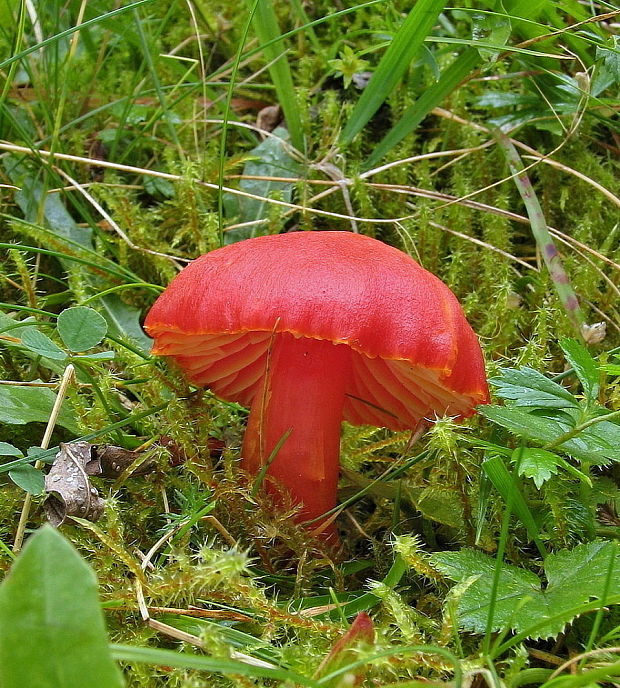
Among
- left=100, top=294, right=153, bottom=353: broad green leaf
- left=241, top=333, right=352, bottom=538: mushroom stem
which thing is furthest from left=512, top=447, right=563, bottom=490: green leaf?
left=100, top=294, right=153, bottom=353: broad green leaf

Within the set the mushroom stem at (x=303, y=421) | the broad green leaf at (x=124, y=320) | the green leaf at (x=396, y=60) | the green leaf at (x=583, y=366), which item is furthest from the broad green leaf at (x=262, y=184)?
the green leaf at (x=583, y=366)

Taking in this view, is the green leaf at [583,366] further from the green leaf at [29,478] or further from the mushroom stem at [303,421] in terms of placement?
the green leaf at [29,478]

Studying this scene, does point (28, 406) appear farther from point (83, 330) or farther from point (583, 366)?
point (583, 366)

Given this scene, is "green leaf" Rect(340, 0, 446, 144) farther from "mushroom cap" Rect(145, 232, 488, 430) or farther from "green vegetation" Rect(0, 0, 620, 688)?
"mushroom cap" Rect(145, 232, 488, 430)

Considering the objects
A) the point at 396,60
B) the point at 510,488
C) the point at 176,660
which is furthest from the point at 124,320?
the point at 176,660

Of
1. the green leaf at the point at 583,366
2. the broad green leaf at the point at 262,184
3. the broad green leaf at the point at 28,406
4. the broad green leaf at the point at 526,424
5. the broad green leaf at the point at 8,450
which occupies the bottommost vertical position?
the broad green leaf at the point at 28,406

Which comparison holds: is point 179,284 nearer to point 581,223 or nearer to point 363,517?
point 363,517
